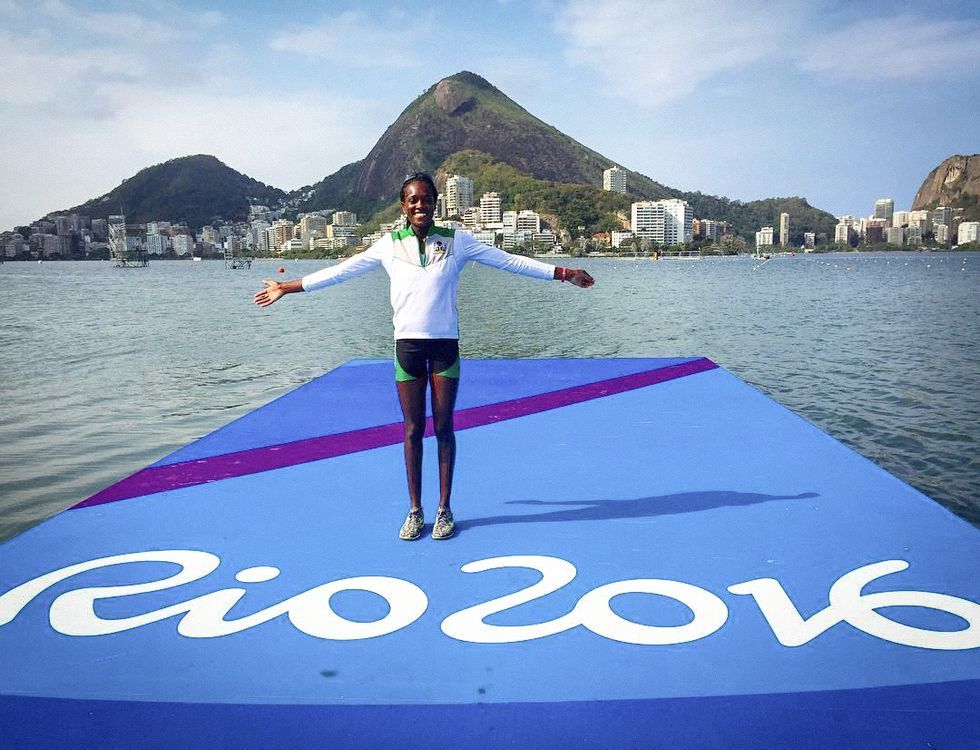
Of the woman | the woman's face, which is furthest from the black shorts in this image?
the woman's face

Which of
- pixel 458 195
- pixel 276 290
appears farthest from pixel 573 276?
pixel 458 195

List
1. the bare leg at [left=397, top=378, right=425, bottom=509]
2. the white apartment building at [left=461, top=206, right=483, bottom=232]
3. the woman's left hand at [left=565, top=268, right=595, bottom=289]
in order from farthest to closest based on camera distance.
Answer: the white apartment building at [left=461, top=206, right=483, bottom=232], the woman's left hand at [left=565, top=268, right=595, bottom=289], the bare leg at [left=397, top=378, right=425, bottom=509]

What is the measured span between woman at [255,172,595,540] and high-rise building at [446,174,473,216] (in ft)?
549

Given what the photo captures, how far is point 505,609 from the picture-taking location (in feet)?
9.57

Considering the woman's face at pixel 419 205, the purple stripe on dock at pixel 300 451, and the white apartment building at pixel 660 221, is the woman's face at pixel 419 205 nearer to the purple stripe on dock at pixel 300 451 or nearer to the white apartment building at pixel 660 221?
the purple stripe on dock at pixel 300 451

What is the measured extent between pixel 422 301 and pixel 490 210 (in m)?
171

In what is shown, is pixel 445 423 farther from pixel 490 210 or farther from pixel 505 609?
pixel 490 210

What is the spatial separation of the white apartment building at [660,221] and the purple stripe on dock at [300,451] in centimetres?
17312

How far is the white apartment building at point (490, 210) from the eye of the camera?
166225 mm

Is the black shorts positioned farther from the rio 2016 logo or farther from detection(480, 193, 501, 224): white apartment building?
detection(480, 193, 501, 224): white apartment building

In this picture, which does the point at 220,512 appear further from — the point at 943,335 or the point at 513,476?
the point at 943,335

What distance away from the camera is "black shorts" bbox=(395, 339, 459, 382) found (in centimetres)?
356

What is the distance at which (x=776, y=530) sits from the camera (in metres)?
3.70

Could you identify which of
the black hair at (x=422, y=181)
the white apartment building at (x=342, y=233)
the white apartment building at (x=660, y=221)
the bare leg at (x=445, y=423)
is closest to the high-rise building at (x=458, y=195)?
the white apartment building at (x=342, y=233)
